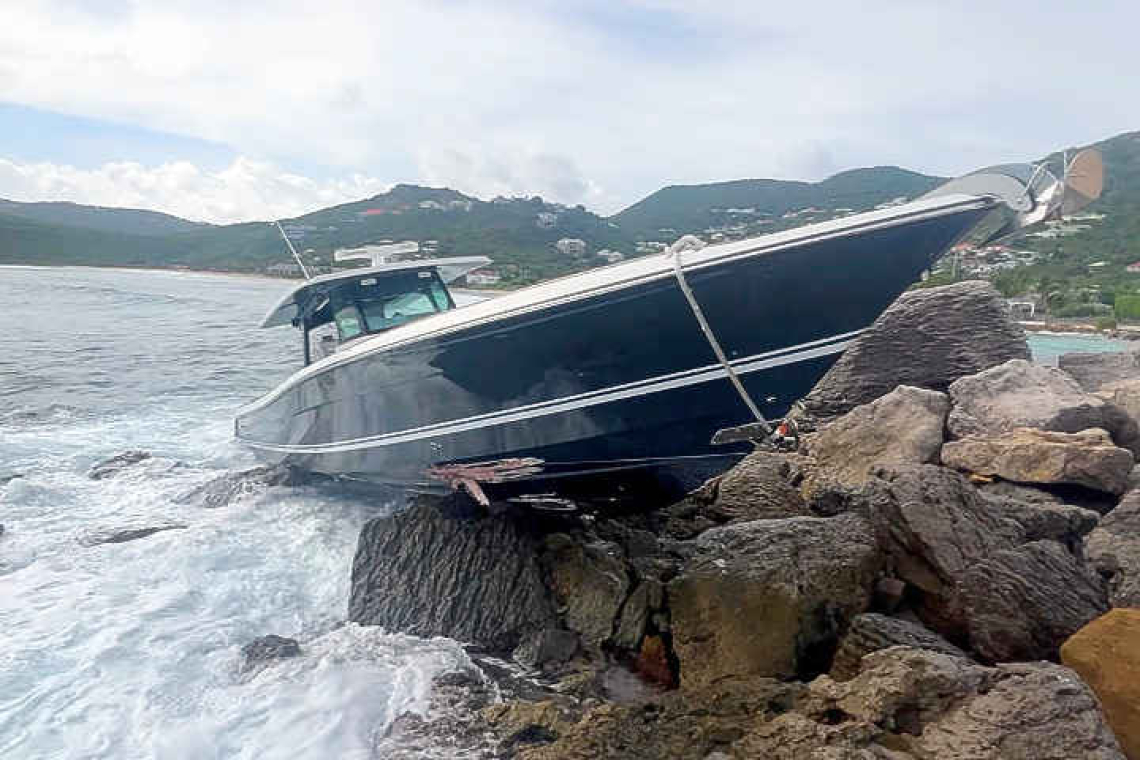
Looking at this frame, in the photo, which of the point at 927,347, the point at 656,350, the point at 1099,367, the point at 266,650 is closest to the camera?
the point at 656,350

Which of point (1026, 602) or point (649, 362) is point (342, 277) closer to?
point (649, 362)

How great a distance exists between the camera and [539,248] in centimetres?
5828

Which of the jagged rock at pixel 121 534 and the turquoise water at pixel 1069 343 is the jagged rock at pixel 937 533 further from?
the turquoise water at pixel 1069 343

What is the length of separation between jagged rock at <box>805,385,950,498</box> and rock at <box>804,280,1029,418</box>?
1.10 m

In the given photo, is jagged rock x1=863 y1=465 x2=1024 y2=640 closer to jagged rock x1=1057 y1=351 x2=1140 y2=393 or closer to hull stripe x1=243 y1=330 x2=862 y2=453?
hull stripe x1=243 y1=330 x2=862 y2=453

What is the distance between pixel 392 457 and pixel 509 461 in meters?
1.70

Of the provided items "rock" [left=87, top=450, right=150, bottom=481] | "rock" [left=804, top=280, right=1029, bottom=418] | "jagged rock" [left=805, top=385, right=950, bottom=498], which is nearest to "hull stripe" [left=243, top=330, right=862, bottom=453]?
"jagged rock" [left=805, top=385, right=950, bottom=498]

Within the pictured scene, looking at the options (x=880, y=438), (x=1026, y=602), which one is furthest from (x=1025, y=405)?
(x=1026, y=602)

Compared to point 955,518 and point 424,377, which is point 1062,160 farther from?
point 424,377

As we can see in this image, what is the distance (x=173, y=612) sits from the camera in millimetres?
6453

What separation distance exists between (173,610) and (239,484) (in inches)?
152

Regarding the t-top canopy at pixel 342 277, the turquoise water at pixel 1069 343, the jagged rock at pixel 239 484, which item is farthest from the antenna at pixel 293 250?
the turquoise water at pixel 1069 343

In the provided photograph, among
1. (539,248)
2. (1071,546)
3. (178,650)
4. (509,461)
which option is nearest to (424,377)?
(509,461)

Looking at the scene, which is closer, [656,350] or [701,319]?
[701,319]
